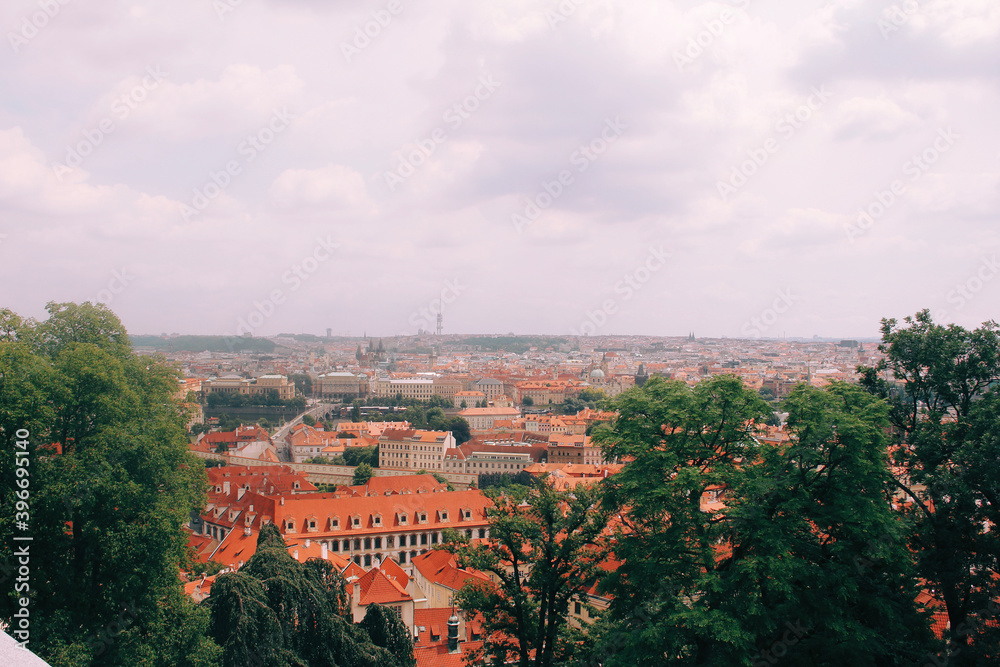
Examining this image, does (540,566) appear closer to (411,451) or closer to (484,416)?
(411,451)

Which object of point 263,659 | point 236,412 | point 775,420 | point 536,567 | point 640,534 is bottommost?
point 236,412

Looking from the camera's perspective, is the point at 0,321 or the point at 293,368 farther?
the point at 293,368

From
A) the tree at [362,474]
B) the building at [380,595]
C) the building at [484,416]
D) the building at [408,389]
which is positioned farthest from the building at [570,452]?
the building at [408,389]

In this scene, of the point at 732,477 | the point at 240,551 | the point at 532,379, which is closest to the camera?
the point at 732,477

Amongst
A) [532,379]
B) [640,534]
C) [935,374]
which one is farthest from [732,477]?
[532,379]

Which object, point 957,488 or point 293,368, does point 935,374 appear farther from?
point 293,368

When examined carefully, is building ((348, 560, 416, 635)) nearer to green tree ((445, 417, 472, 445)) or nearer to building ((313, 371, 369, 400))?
green tree ((445, 417, 472, 445))

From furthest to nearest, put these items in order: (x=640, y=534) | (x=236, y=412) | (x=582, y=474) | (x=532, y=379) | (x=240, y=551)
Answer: (x=532, y=379), (x=236, y=412), (x=582, y=474), (x=240, y=551), (x=640, y=534)

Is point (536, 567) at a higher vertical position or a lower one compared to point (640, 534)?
lower
